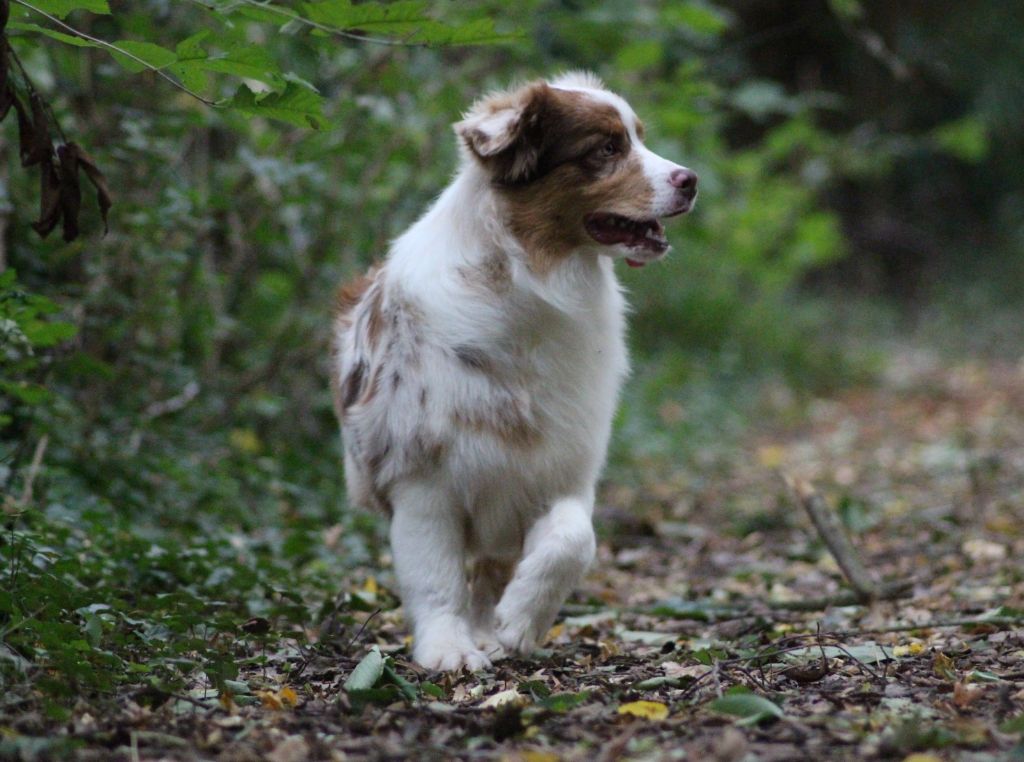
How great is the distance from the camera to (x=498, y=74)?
7883 mm

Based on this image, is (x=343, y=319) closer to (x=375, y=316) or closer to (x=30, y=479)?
(x=375, y=316)

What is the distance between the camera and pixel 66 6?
3.20 metres

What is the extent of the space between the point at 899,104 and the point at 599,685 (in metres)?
19.1

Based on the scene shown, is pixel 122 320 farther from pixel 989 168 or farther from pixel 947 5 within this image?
pixel 989 168

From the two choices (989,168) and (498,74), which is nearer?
(498,74)

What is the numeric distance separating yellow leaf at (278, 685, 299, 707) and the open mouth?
177cm

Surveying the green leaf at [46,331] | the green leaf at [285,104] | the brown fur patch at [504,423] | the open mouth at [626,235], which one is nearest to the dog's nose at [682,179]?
the open mouth at [626,235]

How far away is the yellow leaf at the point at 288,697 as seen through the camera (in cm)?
336

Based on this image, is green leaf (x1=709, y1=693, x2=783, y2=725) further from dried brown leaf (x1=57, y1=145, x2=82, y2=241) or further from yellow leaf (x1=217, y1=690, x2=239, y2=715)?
dried brown leaf (x1=57, y1=145, x2=82, y2=241)

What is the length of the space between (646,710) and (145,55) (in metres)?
2.17

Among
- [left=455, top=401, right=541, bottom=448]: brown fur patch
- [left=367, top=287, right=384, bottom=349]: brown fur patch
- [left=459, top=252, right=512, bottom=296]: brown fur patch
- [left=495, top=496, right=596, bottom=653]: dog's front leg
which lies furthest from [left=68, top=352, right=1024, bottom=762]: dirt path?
[left=459, top=252, right=512, bottom=296]: brown fur patch

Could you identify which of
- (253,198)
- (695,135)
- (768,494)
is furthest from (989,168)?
(253,198)

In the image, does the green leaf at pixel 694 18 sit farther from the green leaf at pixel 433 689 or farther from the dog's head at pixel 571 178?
the green leaf at pixel 433 689

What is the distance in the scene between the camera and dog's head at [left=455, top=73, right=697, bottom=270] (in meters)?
4.09
